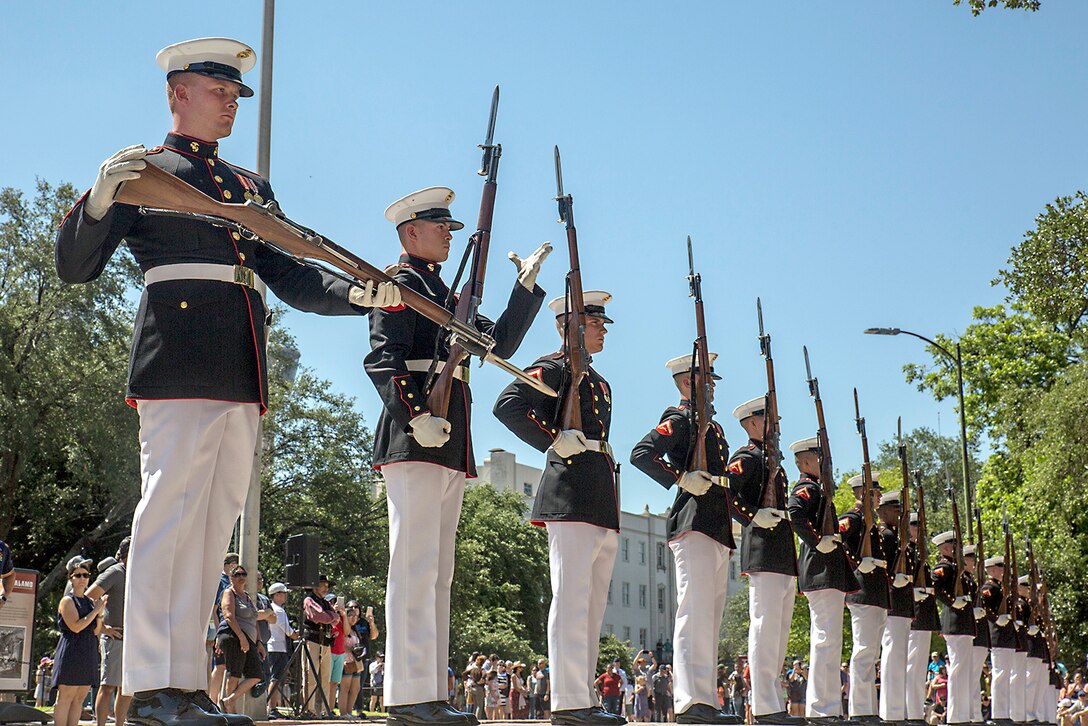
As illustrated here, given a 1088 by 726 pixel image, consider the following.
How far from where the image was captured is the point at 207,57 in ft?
17.3

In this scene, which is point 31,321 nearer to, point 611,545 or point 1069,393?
point 1069,393

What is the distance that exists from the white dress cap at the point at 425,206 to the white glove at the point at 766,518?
4375 millimetres

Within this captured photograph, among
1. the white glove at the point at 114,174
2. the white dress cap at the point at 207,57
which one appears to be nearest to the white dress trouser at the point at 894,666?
the white dress cap at the point at 207,57

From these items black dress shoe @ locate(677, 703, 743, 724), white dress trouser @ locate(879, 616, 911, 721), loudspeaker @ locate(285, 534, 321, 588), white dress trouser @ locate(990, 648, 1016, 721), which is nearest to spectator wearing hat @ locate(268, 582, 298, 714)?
loudspeaker @ locate(285, 534, 321, 588)

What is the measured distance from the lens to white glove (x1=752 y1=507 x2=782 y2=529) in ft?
32.7

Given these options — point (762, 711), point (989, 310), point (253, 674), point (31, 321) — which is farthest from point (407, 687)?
point (989, 310)

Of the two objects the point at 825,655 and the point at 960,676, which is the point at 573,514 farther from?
the point at 960,676

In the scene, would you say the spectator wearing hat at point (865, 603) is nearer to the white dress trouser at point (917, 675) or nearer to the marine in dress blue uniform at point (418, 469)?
the white dress trouser at point (917, 675)

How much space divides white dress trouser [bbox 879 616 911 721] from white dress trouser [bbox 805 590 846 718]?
160 centimetres

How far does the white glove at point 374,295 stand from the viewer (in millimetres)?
5395

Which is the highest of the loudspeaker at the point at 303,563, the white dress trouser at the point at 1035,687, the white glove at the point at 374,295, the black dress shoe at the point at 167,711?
the white glove at the point at 374,295

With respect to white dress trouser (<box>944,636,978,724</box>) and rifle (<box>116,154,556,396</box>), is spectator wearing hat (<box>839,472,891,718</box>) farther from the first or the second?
rifle (<box>116,154,556,396</box>)

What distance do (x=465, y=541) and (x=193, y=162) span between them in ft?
131

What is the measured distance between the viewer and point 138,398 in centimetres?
507
